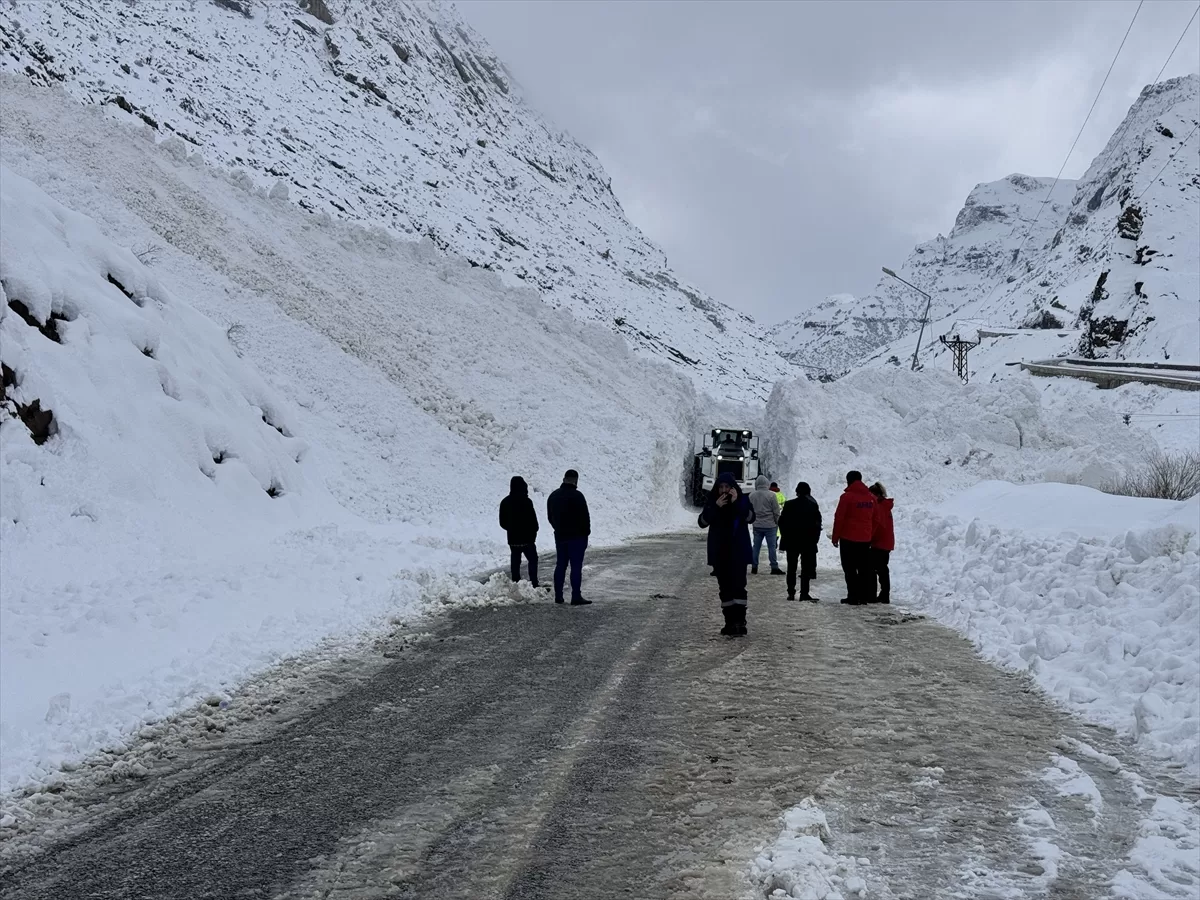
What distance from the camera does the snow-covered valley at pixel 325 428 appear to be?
7531mm

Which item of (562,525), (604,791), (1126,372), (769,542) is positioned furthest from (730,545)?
(1126,372)

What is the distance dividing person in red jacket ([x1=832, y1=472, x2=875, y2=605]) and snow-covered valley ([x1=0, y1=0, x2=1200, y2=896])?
86 centimetres

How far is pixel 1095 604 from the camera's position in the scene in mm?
8398

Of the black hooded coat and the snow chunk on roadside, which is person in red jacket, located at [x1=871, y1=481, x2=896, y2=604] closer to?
the black hooded coat

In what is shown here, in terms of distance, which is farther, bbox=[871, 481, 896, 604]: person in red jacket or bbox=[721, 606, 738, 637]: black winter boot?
bbox=[871, 481, 896, 604]: person in red jacket

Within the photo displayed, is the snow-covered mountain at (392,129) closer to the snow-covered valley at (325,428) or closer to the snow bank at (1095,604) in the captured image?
the snow-covered valley at (325,428)

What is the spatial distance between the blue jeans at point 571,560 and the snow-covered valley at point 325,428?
21.0 inches

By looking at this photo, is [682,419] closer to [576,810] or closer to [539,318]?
[539,318]

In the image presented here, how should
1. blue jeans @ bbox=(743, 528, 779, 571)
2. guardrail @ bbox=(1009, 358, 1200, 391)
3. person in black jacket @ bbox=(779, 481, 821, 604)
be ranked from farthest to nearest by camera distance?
1. guardrail @ bbox=(1009, 358, 1200, 391)
2. blue jeans @ bbox=(743, 528, 779, 571)
3. person in black jacket @ bbox=(779, 481, 821, 604)

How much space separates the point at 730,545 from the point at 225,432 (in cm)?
902

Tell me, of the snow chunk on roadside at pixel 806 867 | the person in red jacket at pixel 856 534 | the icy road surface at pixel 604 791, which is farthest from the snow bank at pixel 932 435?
the snow chunk on roadside at pixel 806 867

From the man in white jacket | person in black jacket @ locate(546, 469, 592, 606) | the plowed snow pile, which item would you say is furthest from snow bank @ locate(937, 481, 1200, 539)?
person in black jacket @ locate(546, 469, 592, 606)

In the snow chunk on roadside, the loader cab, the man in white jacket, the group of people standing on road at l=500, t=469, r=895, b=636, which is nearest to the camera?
the snow chunk on roadside

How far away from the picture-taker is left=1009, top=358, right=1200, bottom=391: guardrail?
46.9 meters
